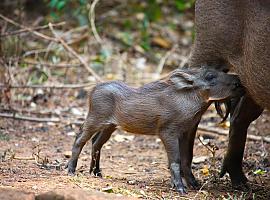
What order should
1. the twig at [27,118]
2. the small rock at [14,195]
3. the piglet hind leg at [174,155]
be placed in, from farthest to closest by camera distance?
1. the twig at [27,118]
2. the piglet hind leg at [174,155]
3. the small rock at [14,195]

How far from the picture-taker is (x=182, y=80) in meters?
5.33

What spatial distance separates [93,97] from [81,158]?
1448 mm

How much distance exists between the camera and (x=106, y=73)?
10.2 meters

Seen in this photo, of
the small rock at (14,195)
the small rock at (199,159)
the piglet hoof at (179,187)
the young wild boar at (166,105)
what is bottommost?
the small rock at (199,159)

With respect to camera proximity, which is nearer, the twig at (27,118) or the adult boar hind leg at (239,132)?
the adult boar hind leg at (239,132)

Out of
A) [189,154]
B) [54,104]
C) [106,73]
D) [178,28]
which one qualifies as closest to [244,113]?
[189,154]

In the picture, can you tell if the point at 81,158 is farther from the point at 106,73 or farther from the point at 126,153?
the point at 106,73

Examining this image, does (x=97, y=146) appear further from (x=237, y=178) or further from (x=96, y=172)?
(x=237, y=178)

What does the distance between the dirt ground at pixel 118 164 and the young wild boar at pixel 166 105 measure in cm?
30

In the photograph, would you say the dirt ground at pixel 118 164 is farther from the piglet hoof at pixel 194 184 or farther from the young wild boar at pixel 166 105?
the young wild boar at pixel 166 105

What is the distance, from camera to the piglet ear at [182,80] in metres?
5.30

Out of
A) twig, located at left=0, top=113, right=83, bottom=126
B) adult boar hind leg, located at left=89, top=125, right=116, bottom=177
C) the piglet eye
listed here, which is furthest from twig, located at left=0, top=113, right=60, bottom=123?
the piglet eye

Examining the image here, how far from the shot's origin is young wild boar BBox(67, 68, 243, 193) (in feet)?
17.1

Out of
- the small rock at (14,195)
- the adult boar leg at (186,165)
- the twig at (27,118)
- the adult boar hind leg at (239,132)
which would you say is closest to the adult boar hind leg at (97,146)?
the adult boar leg at (186,165)
